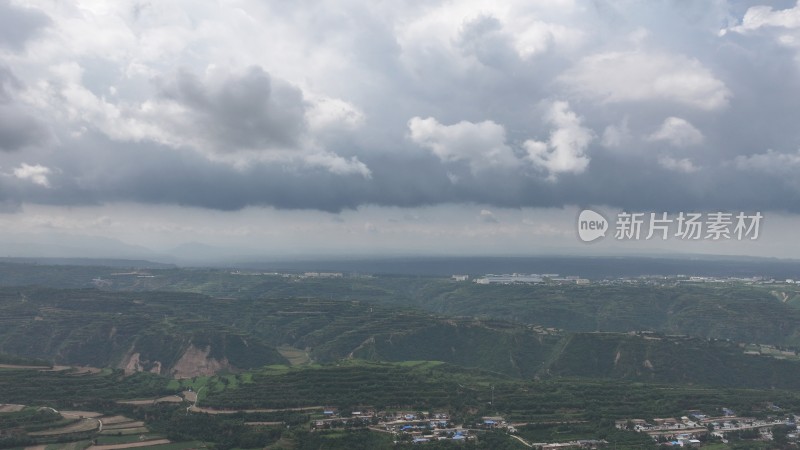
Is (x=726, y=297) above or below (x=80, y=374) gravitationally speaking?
above

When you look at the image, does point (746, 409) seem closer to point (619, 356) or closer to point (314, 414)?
point (619, 356)

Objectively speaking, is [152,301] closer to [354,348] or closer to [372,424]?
[354,348]

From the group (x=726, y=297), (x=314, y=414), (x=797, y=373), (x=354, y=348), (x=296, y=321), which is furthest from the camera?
(x=726, y=297)

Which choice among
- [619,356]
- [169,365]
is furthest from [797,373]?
[169,365]

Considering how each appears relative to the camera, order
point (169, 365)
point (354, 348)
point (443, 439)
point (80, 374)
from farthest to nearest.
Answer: point (354, 348) < point (169, 365) < point (80, 374) < point (443, 439)

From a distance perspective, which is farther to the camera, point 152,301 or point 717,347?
point 152,301

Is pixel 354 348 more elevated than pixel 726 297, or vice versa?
pixel 726 297

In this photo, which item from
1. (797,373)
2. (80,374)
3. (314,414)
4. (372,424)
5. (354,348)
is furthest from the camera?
(354,348)

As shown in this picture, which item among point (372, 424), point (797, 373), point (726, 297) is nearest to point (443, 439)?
point (372, 424)

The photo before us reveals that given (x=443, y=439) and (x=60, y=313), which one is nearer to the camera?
(x=443, y=439)
